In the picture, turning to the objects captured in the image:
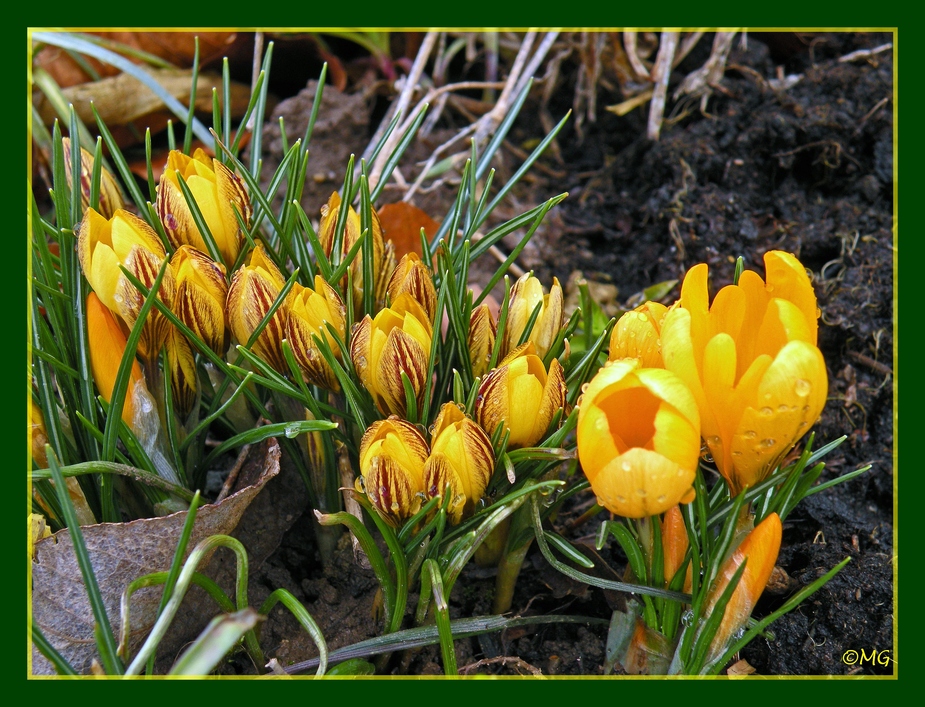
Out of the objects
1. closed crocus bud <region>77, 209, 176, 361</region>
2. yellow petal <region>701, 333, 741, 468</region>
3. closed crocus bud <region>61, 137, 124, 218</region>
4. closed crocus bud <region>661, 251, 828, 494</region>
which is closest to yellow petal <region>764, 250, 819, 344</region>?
closed crocus bud <region>661, 251, 828, 494</region>

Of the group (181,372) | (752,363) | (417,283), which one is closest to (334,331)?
(417,283)

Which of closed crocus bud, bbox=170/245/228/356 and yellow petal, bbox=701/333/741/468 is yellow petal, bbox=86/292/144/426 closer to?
closed crocus bud, bbox=170/245/228/356

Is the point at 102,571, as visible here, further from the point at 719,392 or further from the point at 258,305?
the point at 719,392

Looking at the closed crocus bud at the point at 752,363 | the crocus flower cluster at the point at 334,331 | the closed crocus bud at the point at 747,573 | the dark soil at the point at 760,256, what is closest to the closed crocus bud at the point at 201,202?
the crocus flower cluster at the point at 334,331

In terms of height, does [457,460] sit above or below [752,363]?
below

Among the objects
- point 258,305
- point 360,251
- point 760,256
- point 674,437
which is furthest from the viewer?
point 760,256

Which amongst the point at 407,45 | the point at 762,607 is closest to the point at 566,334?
the point at 762,607
